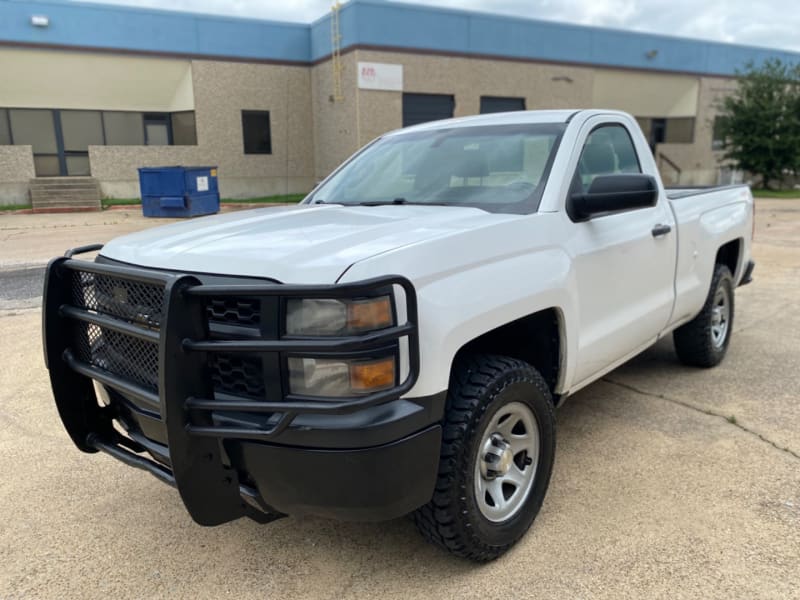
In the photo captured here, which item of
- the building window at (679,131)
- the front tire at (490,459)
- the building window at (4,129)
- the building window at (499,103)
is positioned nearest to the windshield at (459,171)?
the front tire at (490,459)

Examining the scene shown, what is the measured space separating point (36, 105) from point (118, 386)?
76.0ft

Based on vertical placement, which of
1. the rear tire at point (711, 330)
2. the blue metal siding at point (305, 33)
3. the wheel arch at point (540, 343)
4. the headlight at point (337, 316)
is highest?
the blue metal siding at point (305, 33)

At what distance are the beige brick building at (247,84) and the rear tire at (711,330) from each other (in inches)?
658

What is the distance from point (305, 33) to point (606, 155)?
21.6m

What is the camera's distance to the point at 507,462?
2645mm

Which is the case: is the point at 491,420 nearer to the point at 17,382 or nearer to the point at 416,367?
the point at 416,367

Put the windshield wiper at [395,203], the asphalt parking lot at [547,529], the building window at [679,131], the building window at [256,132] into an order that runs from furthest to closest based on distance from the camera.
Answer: the building window at [679,131]
the building window at [256,132]
the windshield wiper at [395,203]
the asphalt parking lot at [547,529]

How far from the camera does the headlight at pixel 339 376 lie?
2088mm

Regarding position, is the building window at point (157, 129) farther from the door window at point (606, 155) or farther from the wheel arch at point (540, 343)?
the wheel arch at point (540, 343)

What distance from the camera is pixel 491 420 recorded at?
8.31ft

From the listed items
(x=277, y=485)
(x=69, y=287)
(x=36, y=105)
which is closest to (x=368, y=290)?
(x=277, y=485)

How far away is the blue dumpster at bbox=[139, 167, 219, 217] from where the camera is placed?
17125 millimetres

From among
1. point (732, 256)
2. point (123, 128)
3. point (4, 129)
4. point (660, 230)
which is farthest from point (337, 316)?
point (4, 129)

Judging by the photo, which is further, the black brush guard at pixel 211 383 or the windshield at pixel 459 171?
the windshield at pixel 459 171
